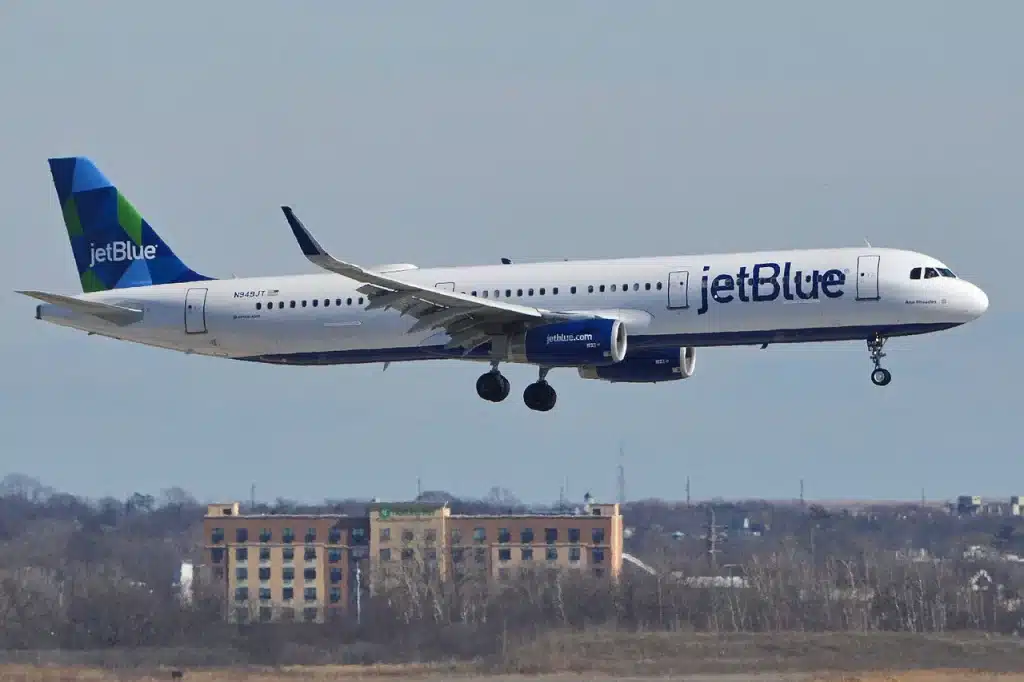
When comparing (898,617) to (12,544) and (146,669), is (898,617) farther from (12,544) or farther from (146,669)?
(12,544)

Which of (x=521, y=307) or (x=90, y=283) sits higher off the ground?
(x=90, y=283)

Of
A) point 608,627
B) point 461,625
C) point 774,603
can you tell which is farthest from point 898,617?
point 461,625

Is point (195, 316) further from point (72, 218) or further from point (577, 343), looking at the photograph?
point (577, 343)

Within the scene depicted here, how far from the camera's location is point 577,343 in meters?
59.8

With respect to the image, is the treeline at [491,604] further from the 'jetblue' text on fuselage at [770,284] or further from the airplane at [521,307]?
the 'jetblue' text on fuselage at [770,284]

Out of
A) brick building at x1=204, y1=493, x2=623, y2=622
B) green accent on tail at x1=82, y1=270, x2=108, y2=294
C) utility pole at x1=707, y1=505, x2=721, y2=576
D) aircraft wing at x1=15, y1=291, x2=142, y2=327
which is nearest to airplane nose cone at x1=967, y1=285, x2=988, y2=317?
aircraft wing at x1=15, y1=291, x2=142, y2=327

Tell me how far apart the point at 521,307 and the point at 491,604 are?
25.5 m

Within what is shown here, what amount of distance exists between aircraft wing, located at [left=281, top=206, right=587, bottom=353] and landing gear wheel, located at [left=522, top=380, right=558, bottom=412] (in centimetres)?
367

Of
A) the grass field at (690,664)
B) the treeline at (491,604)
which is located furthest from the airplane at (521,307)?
the treeline at (491,604)

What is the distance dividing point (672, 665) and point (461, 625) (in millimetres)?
11420

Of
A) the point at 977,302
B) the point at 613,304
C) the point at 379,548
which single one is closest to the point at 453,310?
the point at 613,304

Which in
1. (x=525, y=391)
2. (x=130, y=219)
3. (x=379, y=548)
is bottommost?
(x=379, y=548)

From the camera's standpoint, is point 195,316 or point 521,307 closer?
point 521,307

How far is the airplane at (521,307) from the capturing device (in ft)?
192
